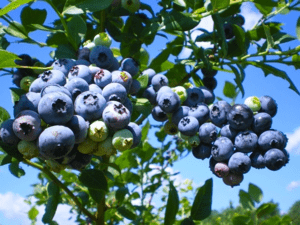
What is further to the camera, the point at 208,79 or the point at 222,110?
the point at 208,79

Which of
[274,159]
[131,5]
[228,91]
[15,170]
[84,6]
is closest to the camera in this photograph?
[274,159]

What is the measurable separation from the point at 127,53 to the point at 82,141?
864mm

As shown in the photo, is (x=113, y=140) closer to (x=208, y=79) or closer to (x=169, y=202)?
(x=169, y=202)

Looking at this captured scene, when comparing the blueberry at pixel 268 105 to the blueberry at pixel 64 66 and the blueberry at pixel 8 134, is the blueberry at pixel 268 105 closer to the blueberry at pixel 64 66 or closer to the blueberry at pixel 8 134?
the blueberry at pixel 64 66

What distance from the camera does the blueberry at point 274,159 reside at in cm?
133

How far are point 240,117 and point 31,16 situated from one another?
1153 mm

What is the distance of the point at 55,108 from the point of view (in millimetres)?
1027

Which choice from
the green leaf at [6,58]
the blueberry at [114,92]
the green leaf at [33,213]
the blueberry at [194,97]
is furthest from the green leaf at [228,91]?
the green leaf at [33,213]

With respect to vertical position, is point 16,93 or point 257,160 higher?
point 16,93

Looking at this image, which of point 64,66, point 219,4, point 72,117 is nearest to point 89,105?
point 72,117

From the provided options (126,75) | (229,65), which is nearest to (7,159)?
(126,75)

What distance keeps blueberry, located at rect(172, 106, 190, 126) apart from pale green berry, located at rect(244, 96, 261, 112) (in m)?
0.26

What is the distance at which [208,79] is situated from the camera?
190cm

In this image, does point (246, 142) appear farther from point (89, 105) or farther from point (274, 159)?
point (89, 105)
